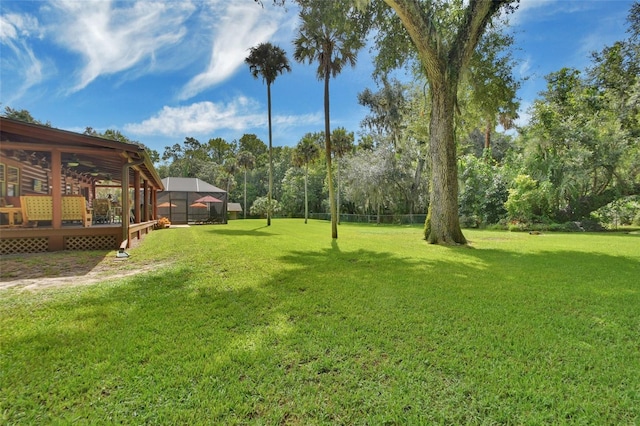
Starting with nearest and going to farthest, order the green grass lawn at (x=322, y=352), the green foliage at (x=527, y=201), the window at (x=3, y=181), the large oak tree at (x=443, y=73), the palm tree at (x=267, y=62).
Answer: the green grass lawn at (x=322, y=352) → the large oak tree at (x=443, y=73) → the window at (x=3, y=181) → the green foliage at (x=527, y=201) → the palm tree at (x=267, y=62)

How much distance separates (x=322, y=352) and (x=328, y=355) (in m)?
0.06

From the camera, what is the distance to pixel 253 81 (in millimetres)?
19406

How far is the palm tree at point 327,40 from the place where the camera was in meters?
9.48

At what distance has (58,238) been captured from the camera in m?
7.52

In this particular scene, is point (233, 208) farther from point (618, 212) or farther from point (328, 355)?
point (328, 355)

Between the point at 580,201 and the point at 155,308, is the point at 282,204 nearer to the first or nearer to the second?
the point at 580,201

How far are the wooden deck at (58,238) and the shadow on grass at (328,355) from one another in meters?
4.78

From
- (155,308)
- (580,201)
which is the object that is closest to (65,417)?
(155,308)

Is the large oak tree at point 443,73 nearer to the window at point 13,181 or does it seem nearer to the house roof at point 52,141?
the house roof at point 52,141

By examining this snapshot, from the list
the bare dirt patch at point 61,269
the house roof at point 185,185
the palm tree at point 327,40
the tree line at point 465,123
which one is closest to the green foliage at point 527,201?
the tree line at point 465,123

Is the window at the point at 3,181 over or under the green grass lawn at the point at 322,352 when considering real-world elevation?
over

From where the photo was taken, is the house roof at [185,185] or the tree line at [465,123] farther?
the house roof at [185,185]

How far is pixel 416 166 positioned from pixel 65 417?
25.3m

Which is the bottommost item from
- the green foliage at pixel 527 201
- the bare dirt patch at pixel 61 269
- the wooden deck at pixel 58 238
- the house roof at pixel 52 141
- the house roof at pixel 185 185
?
the bare dirt patch at pixel 61 269
